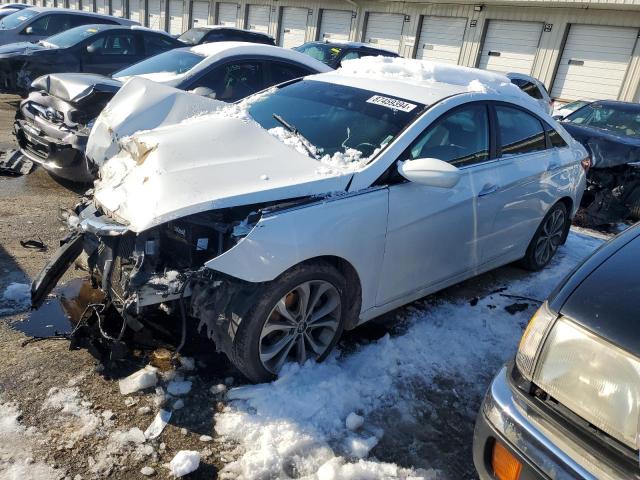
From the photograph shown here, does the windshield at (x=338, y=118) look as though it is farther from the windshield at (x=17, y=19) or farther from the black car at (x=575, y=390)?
the windshield at (x=17, y=19)

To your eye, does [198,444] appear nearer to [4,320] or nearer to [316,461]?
[316,461]

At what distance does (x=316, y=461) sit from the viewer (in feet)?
8.00

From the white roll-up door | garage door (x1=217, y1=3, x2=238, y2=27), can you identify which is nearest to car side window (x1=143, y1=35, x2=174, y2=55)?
garage door (x1=217, y1=3, x2=238, y2=27)

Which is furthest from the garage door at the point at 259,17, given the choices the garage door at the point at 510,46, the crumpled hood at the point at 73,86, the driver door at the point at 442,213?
the driver door at the point at 442,213

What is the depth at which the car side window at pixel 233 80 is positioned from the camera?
6191 mm

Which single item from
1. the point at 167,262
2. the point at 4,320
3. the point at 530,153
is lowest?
the point at 4,320

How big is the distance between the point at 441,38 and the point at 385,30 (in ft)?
8.34

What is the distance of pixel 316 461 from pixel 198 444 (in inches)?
22.4

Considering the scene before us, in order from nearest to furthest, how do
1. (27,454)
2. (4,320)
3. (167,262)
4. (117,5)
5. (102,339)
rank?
(27,454)
(167,262)
(102,339)
(4,320)
(117,5)

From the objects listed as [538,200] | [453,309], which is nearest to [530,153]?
[538,200]

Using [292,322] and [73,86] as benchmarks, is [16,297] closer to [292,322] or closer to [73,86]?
[292,322]

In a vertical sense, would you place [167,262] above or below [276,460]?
above

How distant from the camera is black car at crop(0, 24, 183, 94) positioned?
884 centimetres

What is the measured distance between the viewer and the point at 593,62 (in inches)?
615
